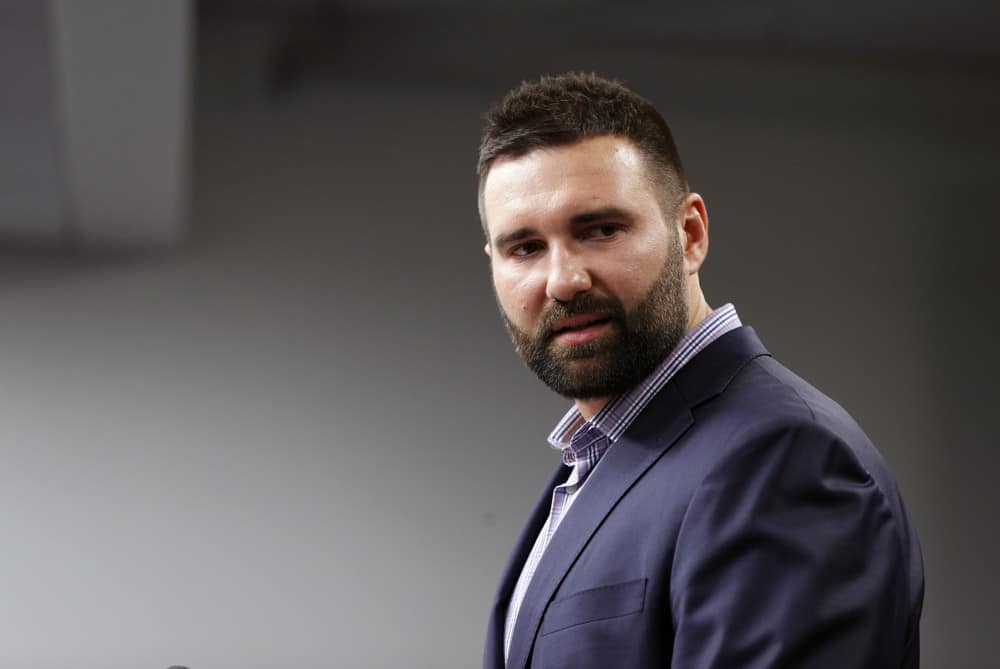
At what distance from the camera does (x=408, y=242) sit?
489 cm

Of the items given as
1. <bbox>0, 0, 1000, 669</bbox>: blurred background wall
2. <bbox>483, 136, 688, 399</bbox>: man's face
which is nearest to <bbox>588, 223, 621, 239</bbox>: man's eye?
<bbox>483, 136, 688, 399</bbox>: man's face

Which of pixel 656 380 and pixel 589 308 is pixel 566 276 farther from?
pixel 656 380

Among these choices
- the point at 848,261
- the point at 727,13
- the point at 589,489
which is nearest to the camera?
the point at 589,489

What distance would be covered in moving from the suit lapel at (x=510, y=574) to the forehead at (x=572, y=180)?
0.42m

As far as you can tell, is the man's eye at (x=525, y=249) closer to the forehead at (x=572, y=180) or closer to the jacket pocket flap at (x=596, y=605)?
the forehead at (x=572, y=180)

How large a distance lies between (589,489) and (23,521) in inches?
152

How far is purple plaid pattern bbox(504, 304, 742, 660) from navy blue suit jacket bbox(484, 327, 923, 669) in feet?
→ 0.11

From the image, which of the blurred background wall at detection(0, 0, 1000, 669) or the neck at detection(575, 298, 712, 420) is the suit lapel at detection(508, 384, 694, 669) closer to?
the neck at detection(575, 298, 712, 420)

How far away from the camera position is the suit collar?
1223 millimetres

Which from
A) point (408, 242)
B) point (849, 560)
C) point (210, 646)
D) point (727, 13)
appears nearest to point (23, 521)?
point (210, 646)

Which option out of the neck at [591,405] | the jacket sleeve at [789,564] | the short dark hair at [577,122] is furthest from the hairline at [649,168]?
the jacket sleeve at [789,564]

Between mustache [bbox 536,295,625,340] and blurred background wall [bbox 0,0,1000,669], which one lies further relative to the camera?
blurred background wall [bbox 0,0,1000,669]

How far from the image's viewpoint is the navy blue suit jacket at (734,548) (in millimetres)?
1009

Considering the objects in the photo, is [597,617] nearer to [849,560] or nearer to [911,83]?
[849,560]
